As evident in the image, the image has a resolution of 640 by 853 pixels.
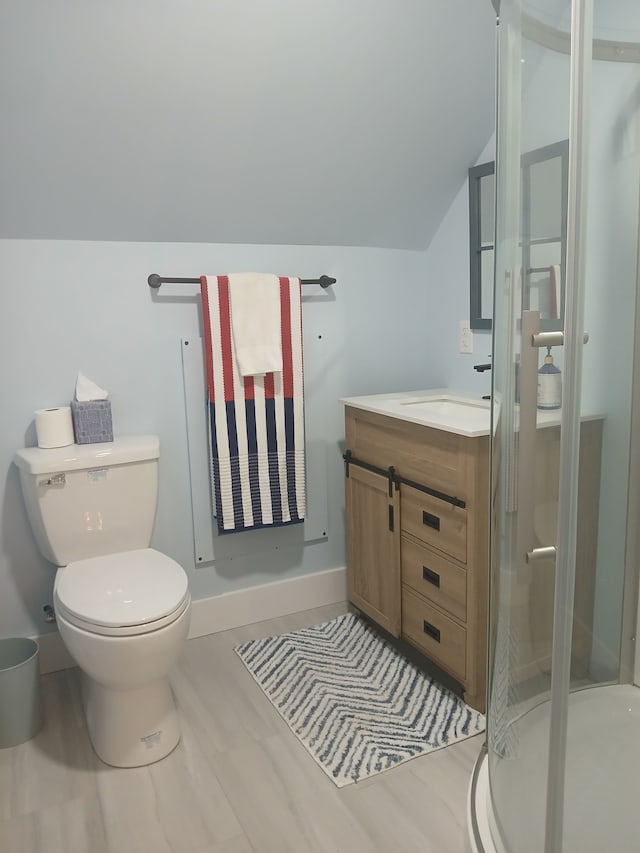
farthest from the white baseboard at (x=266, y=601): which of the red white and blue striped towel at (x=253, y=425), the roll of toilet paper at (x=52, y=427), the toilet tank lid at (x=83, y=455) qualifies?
the roll of toilet paper at (x=52, y=427)

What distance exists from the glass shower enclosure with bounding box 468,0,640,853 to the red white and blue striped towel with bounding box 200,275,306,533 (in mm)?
1205

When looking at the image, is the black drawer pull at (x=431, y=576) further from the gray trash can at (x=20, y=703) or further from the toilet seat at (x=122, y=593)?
the gray trash can at (x=20, y=703)

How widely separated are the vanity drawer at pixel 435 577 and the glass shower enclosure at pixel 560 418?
19.7 inches

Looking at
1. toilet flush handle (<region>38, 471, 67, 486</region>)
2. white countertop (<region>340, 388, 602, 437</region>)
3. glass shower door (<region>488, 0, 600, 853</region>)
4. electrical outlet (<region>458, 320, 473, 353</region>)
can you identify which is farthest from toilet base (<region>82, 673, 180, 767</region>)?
electrical outlet (<region>458, 320, 473, 353</region>)

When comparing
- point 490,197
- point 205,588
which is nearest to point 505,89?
point 490,197

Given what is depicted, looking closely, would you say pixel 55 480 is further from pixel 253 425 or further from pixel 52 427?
pixel 253 425

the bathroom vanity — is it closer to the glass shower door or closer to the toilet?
the glass shower door

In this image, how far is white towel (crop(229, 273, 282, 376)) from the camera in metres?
2.40

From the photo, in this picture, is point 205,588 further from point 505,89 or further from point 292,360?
point 505,89

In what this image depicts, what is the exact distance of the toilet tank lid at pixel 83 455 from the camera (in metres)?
2.07

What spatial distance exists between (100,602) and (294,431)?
3.20ft

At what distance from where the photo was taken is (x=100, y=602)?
6.10ft

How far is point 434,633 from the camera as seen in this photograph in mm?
2211

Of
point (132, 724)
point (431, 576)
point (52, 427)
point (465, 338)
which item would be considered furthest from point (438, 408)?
point (132, 724)
